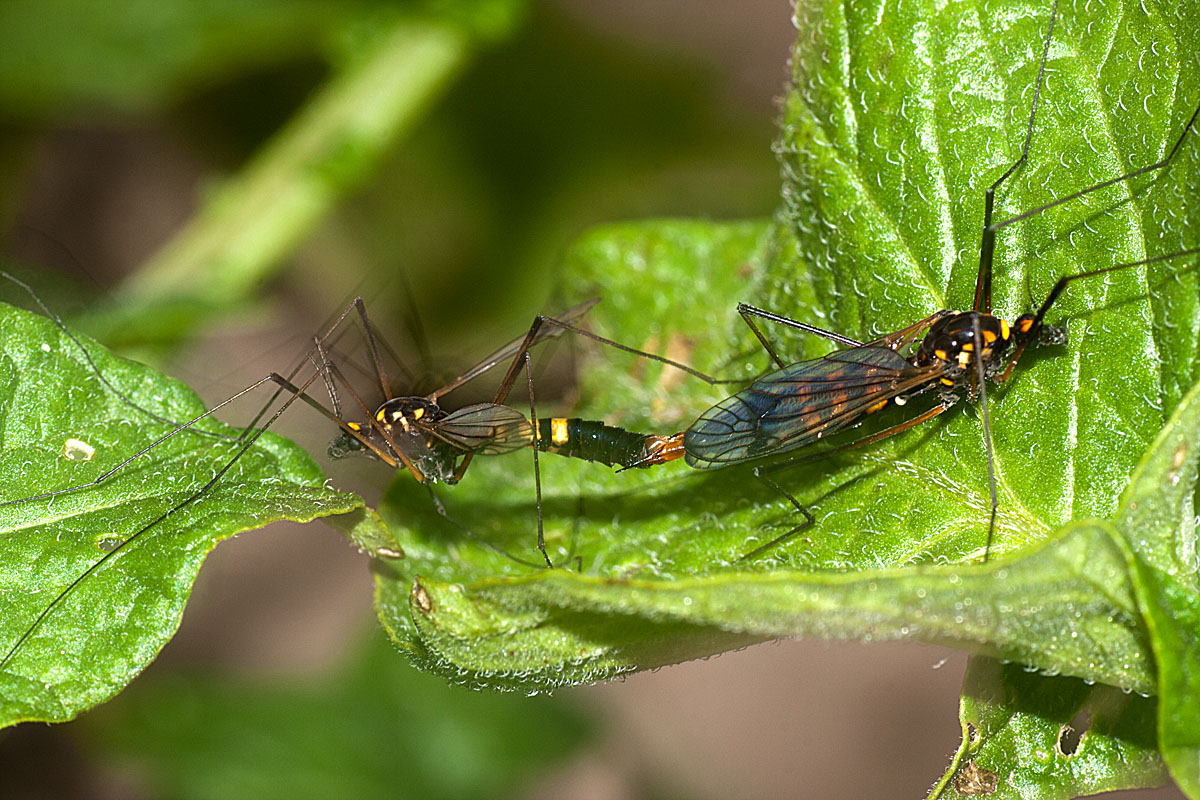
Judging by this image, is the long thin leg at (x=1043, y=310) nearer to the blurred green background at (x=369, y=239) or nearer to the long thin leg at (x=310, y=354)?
the long thin leg at (x=310, y=354)

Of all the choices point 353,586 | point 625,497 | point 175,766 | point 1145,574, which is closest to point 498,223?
point 353,586

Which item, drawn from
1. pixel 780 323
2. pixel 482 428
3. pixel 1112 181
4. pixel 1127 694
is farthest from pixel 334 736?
pixel 1112 181

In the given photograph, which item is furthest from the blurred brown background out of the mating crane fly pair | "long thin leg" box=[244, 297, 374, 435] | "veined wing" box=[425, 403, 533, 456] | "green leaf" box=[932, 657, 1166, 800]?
"green leaf" box=[932, 657, 1166, 800]

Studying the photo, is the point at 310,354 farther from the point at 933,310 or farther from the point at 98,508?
the point at 933,310

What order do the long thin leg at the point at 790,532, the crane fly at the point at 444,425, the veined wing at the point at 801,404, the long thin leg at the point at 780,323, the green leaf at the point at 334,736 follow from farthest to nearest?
the green leaf at the point at 334,736, the crane fly at the point at 444,425, the long thin leg at the point at 780,323, the veined wing at the point at 801,404, the long thin leg at the point at 790,532

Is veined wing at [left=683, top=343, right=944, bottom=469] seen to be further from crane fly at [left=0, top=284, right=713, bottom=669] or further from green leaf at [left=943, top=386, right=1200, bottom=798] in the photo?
green leaf at [left=943, top=386, right=1200, bottom=798]

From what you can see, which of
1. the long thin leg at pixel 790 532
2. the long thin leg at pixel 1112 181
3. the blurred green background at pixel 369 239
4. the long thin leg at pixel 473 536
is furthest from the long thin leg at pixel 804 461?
the blurred green background at pixel 369 239
